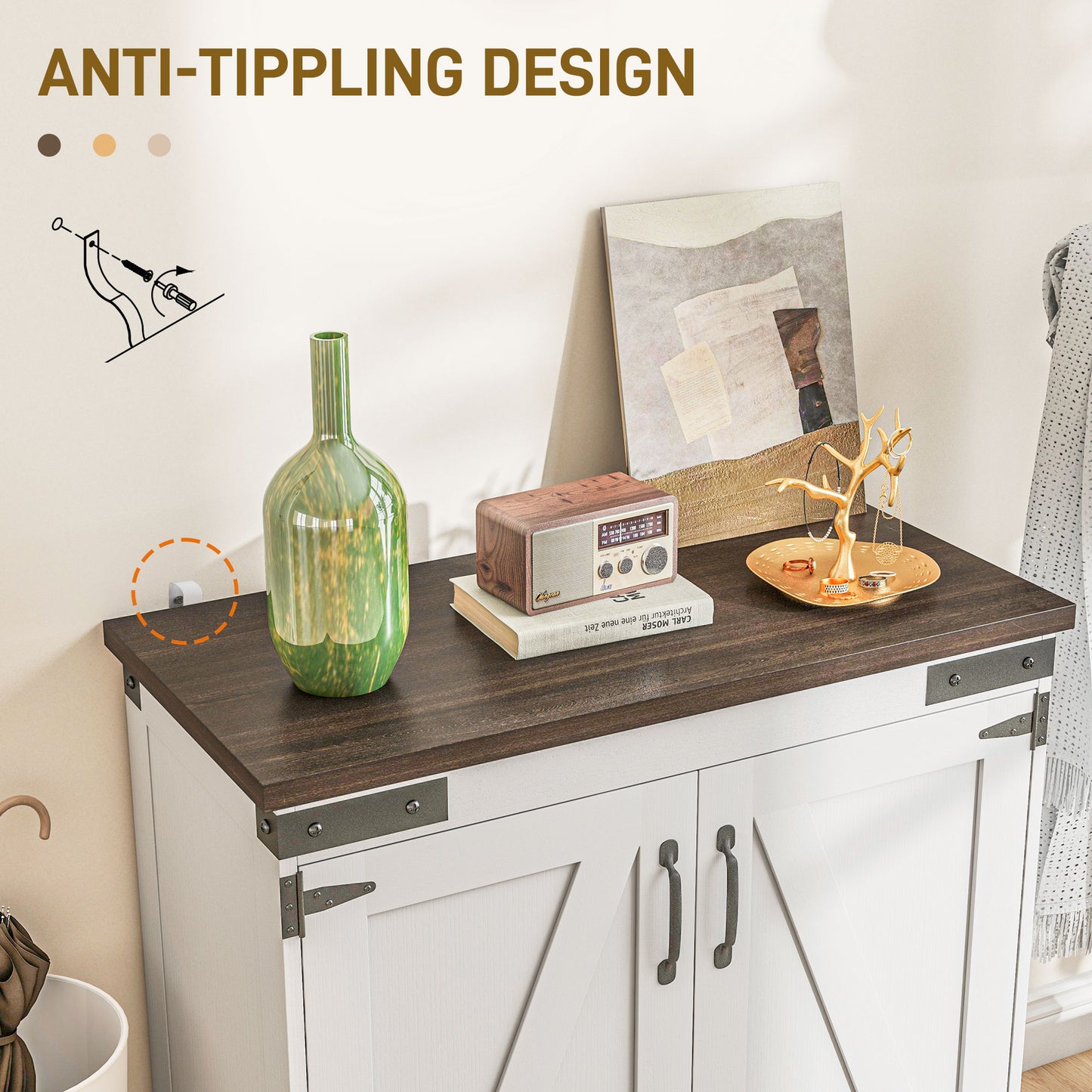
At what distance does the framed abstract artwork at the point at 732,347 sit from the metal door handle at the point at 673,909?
1.61ft

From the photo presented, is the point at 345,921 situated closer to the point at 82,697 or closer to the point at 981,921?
the point at 82,697

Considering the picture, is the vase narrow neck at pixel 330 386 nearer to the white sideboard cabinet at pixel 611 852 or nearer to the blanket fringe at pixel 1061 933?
the white sideboard cabinet at pixel 611 852

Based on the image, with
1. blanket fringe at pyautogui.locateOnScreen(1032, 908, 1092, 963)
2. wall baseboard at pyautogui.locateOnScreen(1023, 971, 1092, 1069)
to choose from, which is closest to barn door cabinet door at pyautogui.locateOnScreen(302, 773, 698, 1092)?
blanket fringe at pyautogui.locateOnScreen(1032, 908, 1092, 963)

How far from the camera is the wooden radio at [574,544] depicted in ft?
5.11

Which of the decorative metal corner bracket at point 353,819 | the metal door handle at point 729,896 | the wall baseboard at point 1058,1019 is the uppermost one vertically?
the decorative metal corner bracket at point 353,819

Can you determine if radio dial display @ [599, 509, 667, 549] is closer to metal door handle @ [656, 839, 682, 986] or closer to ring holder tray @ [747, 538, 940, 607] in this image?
ring holder tray @ [747, 538, 940, 607]

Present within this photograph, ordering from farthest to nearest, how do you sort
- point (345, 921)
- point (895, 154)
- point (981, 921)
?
point (895, 154) → point (981, 921) → point (345, 921)

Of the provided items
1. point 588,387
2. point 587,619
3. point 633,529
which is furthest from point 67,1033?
A: point 588,387

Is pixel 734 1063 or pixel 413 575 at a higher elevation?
pixel 413 575

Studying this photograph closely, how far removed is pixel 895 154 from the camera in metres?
1.96

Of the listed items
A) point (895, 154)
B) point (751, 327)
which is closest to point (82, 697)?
point (751, 327)

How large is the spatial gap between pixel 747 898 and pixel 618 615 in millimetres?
361

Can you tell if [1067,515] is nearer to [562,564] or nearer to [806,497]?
[806,497]

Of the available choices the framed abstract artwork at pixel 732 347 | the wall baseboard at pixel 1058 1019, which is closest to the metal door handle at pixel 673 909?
the framed abstract artwork at pixel 732 347
